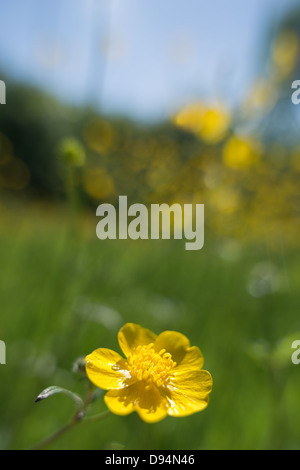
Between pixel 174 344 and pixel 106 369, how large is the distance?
75 millimetres

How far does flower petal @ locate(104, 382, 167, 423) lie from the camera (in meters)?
0.38

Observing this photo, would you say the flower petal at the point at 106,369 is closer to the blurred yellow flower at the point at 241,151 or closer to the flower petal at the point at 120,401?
the flower petal at the point at 120,401

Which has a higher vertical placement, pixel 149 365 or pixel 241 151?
pixel 241 151

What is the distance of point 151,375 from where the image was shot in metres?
0.43

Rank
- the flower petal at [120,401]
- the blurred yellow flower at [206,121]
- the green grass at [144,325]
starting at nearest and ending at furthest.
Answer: the flower petal at [120,401]
the green grass at [144,325]
the blurred yellow flower at [206,121]

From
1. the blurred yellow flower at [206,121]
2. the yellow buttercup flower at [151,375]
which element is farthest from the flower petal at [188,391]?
the blurred yellow flower at [206,121]

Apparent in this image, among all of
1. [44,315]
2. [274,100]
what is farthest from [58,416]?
[274,100]

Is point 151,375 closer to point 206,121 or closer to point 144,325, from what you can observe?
point 206,121

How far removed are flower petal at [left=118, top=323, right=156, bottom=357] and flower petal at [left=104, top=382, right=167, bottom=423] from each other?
36mm

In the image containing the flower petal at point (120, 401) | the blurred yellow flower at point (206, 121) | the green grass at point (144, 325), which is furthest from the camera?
the blurred yellow flower at point (206, 121)

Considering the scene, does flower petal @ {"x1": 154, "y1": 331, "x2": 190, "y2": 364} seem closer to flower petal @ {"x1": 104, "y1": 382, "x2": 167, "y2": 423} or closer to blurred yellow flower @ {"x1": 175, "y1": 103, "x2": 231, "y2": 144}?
flower petal @ {"x1": 104, "y1": 382, "x2": 167, "y2": 423}

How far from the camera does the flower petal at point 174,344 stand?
1.45 feet

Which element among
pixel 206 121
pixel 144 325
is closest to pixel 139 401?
pixel 206 121

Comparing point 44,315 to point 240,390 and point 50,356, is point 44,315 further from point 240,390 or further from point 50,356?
point 240,390
